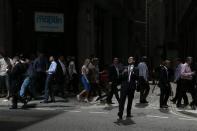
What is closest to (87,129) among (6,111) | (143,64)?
(6,111)

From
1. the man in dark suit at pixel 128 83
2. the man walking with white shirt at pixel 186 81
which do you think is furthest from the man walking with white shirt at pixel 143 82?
the man in dark suit at pixel 128 83

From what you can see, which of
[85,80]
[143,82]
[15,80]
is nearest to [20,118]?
[15,80]

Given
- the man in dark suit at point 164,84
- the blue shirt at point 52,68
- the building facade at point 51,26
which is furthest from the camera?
the building facade at point 51,26

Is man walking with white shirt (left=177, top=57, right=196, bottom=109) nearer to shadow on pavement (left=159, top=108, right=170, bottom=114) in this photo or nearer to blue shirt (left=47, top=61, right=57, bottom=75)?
shadow on pavement (left=159, top=108, right=170, bottom=114)

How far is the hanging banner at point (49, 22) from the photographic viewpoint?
24531 mm

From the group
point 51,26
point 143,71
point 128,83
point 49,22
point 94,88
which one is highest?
point 49,22

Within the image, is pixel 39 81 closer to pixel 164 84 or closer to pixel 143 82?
pixel 143 82

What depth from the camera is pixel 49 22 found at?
24828mm

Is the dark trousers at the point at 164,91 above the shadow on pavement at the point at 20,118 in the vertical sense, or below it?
above

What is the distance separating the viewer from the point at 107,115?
1552cm

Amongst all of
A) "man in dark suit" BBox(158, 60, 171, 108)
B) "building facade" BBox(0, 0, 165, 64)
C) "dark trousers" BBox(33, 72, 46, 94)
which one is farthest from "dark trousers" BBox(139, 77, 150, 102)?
"building facade" BBox(0, 0, 165, 64)

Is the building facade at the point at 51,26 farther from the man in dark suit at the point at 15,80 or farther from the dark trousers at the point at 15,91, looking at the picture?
the dark trousers at the point at 15,91

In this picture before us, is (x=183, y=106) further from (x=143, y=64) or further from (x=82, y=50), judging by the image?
(x=82, y=50)

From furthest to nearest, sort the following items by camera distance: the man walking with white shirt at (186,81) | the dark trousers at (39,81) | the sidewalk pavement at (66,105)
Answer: the dark trousers at (39,81) → the man walking with white shirt at (186,81) → the sidewalk pavement at (66,105)
